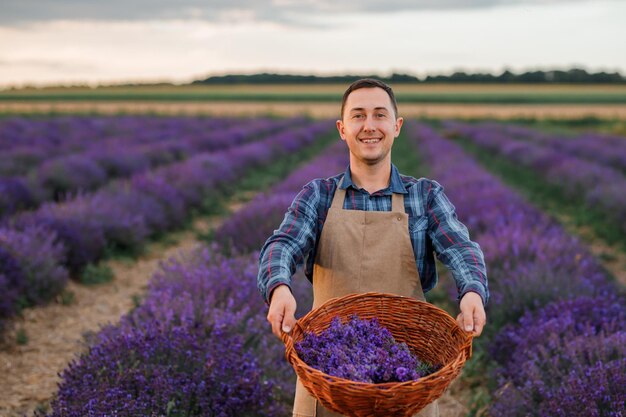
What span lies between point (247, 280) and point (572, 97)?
59490 mm

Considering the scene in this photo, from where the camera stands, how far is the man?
1.93 meters

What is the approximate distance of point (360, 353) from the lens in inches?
63.9

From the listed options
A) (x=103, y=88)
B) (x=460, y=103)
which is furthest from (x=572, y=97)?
(x=103, y=88)

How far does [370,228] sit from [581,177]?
29.6 feet

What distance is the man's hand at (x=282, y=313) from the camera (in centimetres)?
166

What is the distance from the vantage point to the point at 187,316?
3.09 meters

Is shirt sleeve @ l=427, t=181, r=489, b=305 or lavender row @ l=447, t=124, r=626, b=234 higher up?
shirt sleeve @ l=427, t=181, r=489, b=305

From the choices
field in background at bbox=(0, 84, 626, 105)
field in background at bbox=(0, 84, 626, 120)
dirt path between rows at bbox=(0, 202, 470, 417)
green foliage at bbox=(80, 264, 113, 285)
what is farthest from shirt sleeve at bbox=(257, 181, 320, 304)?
field in background at bbox=(0, 84, 626, 105)

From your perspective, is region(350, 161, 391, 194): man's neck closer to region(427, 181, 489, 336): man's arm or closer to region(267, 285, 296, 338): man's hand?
region(427, 181, 489, 336): man's arm

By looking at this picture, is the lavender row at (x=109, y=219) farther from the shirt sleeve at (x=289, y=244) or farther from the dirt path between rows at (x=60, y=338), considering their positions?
the shirt sleeve at (x=289, y=244)

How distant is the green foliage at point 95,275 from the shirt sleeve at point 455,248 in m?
4.44

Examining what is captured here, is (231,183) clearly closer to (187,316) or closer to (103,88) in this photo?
(187,316)

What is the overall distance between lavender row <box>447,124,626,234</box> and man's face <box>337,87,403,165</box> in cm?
668

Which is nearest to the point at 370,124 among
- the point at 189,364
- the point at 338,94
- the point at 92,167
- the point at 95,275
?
the point at 189,364
